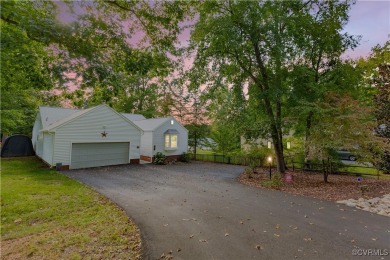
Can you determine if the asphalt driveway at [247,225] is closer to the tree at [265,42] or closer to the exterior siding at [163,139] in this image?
the tree at [265,42]

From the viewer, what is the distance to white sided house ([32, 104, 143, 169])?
15.4m

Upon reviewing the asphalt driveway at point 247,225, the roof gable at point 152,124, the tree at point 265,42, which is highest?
the tree at point 265,42

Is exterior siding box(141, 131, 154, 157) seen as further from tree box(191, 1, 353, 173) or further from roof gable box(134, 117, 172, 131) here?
tree box(191, 1, 353, 173)

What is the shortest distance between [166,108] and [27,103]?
1703 centimetres

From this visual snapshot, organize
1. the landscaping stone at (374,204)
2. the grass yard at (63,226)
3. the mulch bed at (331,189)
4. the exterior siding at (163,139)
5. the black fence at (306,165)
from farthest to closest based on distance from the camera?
the exterior siding at (163,139)
the black fence at (306,165)
the mulch bed at (331,189)
the landscaping stone at (374,204)
the grass yard at (63,226)

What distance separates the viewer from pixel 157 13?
7.21 metres

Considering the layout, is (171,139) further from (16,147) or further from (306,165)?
(16,147)

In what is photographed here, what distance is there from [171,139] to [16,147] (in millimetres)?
16028

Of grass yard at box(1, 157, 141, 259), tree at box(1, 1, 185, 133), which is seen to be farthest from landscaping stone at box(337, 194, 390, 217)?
tree at box(1, 1, 185, 133)

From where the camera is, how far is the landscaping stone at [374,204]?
730 cm

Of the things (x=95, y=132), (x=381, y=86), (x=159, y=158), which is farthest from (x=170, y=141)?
(x=381, y=86)

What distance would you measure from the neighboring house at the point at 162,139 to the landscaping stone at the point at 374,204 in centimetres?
1609

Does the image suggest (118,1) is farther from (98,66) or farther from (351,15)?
(351,15)

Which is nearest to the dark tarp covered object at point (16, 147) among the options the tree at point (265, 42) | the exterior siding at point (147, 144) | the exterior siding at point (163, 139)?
the exterior siding at point (147, 144)
